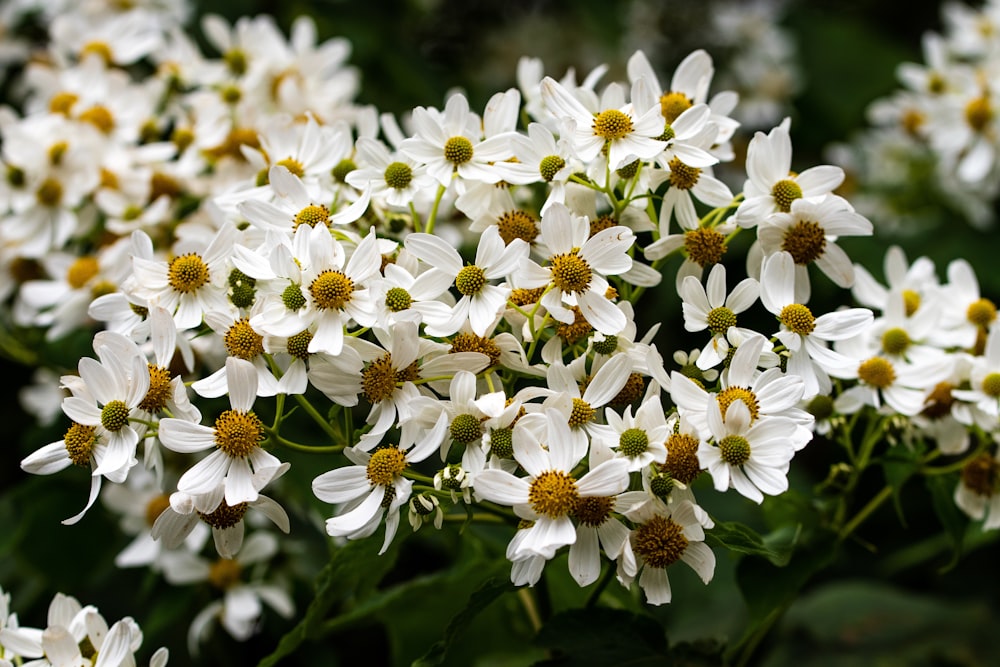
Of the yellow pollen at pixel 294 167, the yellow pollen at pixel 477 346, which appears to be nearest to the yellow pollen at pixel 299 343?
the yellow pollen at pixel 477 346

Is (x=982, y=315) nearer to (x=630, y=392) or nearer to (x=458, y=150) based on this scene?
(x=630, y=392)

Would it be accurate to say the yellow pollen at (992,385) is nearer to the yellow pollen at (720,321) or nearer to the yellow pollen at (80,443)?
the yellow pollen at (720,321)

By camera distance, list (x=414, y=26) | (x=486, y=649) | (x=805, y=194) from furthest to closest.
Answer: (x=414, y=26), (x=486, y=649), (x=805, y=194)

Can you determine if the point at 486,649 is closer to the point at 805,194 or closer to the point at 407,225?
the point at 407,225

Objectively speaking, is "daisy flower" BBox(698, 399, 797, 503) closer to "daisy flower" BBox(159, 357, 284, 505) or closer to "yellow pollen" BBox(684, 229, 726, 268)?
"yellow pollen" BBox(684, 229, 726, 268)

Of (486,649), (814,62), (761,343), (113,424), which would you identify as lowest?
(486,649)

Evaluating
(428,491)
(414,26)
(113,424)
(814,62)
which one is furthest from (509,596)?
(814,62)

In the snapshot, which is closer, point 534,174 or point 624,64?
point 534,174

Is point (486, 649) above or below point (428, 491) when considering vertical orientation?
below
